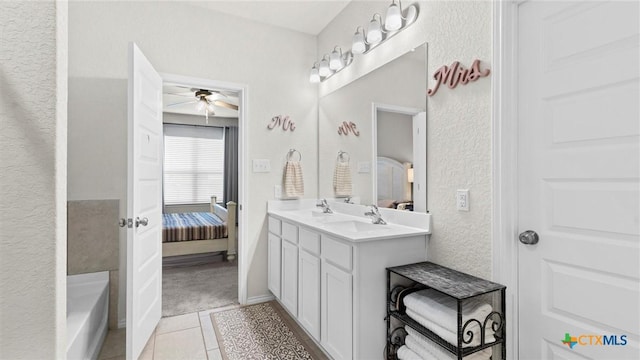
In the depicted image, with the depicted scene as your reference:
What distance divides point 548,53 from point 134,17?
2889mm

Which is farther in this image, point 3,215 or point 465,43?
point 465,43

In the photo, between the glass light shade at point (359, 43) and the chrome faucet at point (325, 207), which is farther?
the chrome faucet at point (325, 207)

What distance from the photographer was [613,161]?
3.65 ft

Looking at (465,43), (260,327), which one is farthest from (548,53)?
(260,327)

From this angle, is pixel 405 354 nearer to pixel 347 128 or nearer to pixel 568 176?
pixel 568 176

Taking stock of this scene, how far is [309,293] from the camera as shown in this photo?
2.15 metres

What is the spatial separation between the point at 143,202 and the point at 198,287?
5.15 feet

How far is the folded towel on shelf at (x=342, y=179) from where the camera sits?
9.00 feet

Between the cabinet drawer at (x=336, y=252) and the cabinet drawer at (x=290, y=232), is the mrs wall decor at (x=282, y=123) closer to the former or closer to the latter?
the cabinet drawer at (x=290, y=232)

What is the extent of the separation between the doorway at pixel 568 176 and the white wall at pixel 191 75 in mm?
2042

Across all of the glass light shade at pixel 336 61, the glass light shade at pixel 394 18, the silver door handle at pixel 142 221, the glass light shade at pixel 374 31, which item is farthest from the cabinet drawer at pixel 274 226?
the glass light shade at pixel 394 18

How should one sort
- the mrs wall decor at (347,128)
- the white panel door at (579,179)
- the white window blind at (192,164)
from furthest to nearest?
1. the white window blind at (192,164)
2. the mrs wall decor at (347,128)
3. the white panel door at (579,179)

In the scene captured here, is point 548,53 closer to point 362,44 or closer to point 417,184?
point 417,184

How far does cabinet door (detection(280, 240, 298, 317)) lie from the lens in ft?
7.77
